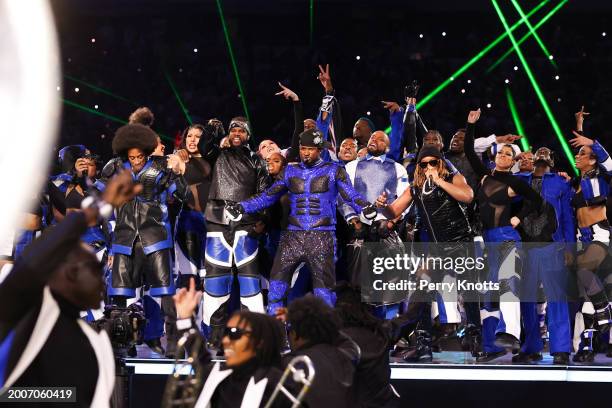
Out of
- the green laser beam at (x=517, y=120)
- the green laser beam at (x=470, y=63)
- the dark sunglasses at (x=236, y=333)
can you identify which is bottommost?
the dark sunglasses at (x=236, y=333)

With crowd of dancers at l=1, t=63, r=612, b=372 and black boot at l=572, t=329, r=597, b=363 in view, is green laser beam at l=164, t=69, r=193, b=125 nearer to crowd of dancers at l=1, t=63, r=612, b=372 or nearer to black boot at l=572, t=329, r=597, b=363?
crowd of dancers at l=1, t=63, r=612, b=372

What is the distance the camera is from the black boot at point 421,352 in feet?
24.6

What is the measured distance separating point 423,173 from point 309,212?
2.89 feet

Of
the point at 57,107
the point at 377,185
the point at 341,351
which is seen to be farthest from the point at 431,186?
the point at 57,107

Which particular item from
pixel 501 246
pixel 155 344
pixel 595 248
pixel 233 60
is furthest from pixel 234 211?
pixel 233 60

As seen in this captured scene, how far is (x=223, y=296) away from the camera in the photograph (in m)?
7.69

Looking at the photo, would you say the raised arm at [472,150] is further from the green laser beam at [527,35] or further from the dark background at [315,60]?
the green laser beam at [527,35]

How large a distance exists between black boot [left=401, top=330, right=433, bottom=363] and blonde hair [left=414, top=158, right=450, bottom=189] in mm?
1142

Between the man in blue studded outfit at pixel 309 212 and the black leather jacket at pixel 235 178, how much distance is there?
10.3 inches

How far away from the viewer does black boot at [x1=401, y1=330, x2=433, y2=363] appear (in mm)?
7512

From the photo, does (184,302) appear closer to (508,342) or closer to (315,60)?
(508,342)

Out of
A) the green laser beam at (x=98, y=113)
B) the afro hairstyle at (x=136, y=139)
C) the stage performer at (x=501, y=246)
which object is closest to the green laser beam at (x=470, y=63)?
the green laser beam at (x=98, y=113)

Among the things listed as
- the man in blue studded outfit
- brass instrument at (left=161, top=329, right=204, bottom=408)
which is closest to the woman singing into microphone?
the man in blue studded outfit

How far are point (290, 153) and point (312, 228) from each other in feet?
3.97
